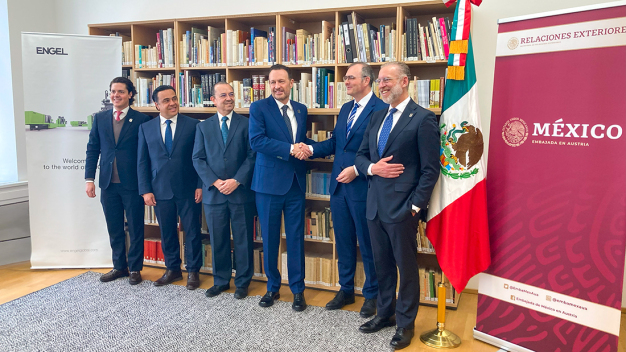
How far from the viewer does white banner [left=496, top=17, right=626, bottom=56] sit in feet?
7.96

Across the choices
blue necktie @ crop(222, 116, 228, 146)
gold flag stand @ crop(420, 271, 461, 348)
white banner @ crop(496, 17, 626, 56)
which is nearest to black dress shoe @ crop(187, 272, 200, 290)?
blue necktie @ crop(222, 116, 228, 146)

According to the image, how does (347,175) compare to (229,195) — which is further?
(229,195)

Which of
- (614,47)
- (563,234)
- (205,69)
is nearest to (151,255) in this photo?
(205,69)

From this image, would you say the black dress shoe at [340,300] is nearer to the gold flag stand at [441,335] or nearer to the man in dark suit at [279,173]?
the man in dark suit at [279,173]

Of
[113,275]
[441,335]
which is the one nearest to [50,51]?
[113,275]

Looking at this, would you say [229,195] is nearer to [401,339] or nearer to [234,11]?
[401,339]

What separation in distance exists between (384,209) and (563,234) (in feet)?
3.46

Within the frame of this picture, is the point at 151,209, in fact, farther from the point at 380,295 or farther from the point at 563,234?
the point at 563,234

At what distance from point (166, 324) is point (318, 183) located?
169 cm

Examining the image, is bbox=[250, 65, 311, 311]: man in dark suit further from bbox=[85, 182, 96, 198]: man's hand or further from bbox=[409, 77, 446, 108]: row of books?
bbox=[85, 182, 96, 198]: man's hand

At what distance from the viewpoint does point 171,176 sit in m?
3.97

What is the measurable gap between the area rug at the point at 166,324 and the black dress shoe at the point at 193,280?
7 cm

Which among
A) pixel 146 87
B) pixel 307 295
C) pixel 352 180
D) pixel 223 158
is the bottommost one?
pixel 307 295

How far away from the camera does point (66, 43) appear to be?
435cm
